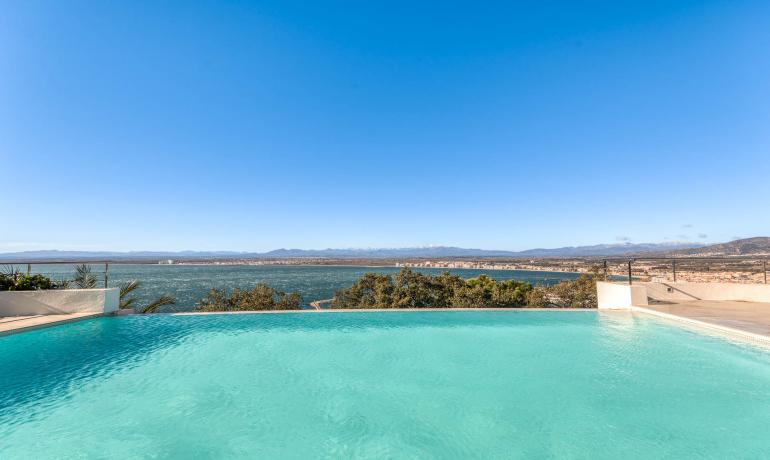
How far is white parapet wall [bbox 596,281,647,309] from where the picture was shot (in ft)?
25.1

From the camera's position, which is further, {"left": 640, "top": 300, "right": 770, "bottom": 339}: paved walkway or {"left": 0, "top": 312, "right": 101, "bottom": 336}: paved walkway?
{"left": 0, "top": 312, "right": 101, "bottom": 336}: paved walkway

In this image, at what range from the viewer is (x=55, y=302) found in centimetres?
690

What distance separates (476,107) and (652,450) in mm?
14794

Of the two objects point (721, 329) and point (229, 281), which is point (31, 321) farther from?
point (229, 281)

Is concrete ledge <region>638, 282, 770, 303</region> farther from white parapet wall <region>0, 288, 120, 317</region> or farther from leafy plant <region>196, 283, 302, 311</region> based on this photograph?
white parapet wall <region>0, 288, 120, 317</region>

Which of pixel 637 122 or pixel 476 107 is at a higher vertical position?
pixel 476 107

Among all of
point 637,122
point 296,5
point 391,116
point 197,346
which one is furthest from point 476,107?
point 197,346

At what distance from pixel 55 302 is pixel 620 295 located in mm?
12721

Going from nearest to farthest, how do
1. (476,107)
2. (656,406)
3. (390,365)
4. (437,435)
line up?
1. (437,435)
2. (656,406)
3. (390,365)
4. (476,107)

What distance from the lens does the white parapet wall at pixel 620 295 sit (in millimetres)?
7664

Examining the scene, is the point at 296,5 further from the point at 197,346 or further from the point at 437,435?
the point at 437,435

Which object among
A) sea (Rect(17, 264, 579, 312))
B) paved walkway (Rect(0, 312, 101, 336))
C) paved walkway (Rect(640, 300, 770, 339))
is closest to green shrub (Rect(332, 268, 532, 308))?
sea (Rect(17, 264, 579, 312))

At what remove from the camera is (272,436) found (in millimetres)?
3090

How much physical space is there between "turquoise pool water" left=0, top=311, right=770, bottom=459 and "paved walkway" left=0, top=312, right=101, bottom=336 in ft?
0.45
